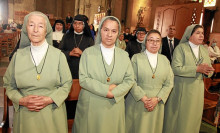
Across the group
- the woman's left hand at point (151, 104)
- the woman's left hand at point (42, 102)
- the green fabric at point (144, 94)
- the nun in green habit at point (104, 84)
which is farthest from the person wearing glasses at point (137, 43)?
the woman's left hand at point (42, 102)

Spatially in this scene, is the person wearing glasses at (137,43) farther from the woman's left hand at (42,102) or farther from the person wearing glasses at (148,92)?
the woman's left hand at (42,102)

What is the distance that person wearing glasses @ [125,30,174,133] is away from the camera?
254 centimetres

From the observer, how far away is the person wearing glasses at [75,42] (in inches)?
140

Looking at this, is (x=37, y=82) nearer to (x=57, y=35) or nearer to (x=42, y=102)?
(x=42, y=102)

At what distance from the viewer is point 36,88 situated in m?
1.95

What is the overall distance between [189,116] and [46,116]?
7.60ft

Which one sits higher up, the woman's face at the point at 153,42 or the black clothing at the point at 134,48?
the woman's face at the point at 153,42

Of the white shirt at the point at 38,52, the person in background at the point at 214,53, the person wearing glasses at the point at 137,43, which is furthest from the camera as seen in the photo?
the person in background at the point at 214,53

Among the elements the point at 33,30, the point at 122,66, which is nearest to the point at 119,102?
the point at 122,66

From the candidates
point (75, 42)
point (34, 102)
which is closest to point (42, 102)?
point (34, 102)

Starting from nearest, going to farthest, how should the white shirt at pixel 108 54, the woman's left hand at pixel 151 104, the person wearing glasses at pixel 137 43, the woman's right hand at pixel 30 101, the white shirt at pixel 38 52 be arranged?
the woman's right hand at pixel 30 101, the white shirt at pixel 38 52, the white shirt at pixel 108 54, the woman's left hand at pixel 151 104, the person wearing glasses at pixel 137 43

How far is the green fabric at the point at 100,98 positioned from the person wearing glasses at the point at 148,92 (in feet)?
1.07

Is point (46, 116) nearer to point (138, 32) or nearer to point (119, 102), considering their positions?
point (119, 102)

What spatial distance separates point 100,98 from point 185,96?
5.36ft
